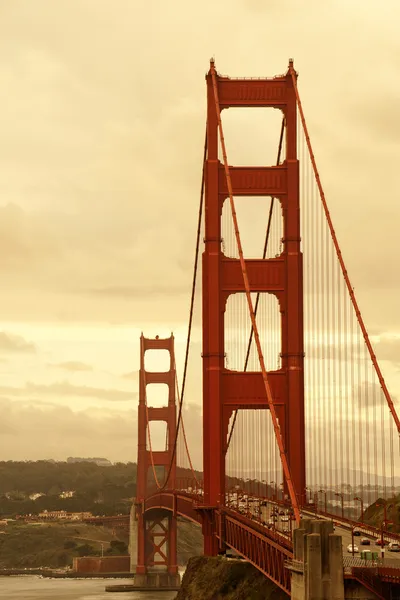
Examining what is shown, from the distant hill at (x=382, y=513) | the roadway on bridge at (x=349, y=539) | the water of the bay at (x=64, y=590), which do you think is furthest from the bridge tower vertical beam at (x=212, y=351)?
the water of the bay at (x=64, y=590)

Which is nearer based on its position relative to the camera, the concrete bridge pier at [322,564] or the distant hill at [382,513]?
the concrete bridge pier at [322,564]

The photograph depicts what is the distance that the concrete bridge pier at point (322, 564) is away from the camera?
41.3 m

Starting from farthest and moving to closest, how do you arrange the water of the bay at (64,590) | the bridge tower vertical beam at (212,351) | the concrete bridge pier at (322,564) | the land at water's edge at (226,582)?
the water of the bay at (64,590) → the bridge tower vertical beam at (212,351) → the land at water's edge at (226,582) → the concrete bridge pier at (322,564)

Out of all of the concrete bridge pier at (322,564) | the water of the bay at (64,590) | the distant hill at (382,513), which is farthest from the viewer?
the water of the bay at (64,590)

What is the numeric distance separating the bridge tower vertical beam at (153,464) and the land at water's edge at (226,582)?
56614 mm

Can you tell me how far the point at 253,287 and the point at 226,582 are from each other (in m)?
13.3

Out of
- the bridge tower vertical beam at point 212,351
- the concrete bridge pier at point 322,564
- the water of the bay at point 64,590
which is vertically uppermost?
the bridge tower vertical beam at point 212,351

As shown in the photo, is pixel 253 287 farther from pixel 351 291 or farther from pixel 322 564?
pixel 322 564

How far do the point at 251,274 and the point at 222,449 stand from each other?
7.84 meters

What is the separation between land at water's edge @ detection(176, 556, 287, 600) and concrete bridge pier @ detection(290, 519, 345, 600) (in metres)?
14.0

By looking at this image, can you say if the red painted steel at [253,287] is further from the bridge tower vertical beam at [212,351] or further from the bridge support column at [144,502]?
the bridge support column at [144,502]

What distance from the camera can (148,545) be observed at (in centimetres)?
14038

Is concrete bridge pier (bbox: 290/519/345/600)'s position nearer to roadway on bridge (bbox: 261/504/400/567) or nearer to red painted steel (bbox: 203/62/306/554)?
roadway on bridge (bbox: 261/504/400/567)

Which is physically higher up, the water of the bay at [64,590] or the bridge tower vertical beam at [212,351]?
the bridge tower vertical beam at [212,351]
